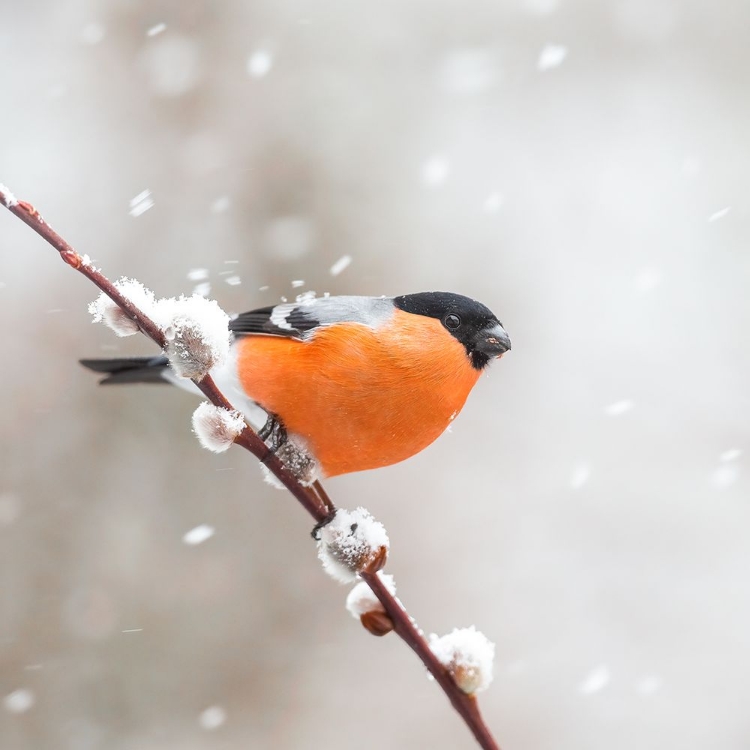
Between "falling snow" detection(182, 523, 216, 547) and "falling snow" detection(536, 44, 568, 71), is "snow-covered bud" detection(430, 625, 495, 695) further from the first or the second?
"falling snow" detection(536, 44, 568, 71)

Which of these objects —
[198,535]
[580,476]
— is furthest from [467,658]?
[580,476]

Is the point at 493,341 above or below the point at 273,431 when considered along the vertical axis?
above

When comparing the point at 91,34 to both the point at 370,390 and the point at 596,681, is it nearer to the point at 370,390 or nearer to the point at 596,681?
the point at 370,390

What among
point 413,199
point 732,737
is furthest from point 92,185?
point 732,737

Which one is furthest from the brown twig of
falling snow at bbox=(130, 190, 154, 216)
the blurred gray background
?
falling snow at bbox=(130, 190, 154, 216)

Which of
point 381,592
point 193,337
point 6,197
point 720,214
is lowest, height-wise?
point 720,214

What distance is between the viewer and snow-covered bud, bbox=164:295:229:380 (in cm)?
98

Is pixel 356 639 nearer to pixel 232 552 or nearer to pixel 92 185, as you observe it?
pixel 232 552

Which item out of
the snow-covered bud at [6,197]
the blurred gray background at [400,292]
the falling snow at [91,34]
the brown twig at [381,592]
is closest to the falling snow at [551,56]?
the blurred gray background at [400,292]

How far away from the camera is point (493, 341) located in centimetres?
156

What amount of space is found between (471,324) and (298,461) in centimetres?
46

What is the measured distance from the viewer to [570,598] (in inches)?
198

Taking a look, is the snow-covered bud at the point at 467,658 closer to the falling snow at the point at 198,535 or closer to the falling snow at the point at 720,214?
the falling snow at the point at 198,535

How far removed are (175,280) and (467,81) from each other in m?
2.77
